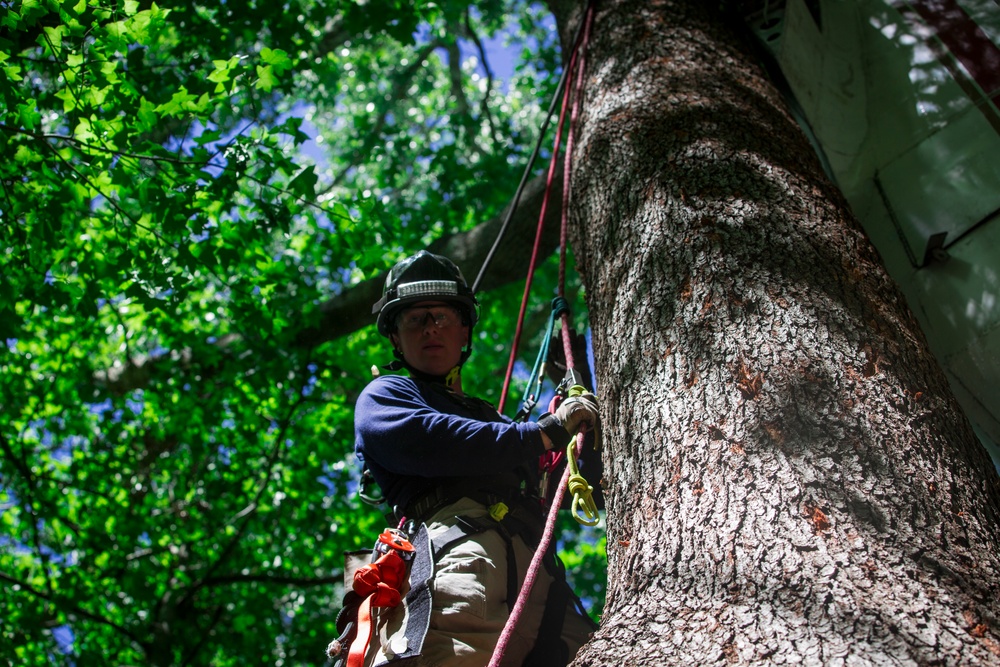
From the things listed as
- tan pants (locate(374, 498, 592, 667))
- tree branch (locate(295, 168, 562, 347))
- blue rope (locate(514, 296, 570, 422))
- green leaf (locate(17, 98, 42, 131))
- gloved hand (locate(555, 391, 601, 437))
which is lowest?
tan pants (locate(374, 498, 592, 667))

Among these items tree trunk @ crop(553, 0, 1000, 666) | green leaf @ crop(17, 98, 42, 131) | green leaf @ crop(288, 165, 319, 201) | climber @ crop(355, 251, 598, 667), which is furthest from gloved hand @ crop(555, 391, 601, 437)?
green leaf @ crop(17, 98, 42, 131)

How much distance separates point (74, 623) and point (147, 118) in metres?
6.43

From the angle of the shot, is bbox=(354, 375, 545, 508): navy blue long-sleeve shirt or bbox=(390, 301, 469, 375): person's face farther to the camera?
bbox=(390, 301, 469, 375): person's face

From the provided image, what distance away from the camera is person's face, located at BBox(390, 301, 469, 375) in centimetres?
315

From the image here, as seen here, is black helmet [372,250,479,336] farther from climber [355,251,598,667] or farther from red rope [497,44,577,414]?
climber [355,251,598,667]

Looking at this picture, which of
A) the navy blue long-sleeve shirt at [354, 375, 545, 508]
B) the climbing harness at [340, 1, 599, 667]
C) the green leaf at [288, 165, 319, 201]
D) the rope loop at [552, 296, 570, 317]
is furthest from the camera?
the green leaf at [288, 165, 319, 201]

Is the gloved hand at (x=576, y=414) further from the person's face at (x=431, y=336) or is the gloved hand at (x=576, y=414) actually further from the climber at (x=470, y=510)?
the person's face at (x=431, y=336)

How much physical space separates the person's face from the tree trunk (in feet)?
1.93

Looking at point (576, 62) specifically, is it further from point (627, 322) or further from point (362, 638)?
point (362, 638)

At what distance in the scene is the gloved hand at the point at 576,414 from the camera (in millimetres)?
2662

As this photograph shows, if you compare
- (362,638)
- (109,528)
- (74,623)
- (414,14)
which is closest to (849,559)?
(362,638)

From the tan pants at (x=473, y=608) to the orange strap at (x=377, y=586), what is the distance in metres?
0.06

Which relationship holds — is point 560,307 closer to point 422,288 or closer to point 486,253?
point 422,288

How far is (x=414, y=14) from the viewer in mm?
6320
